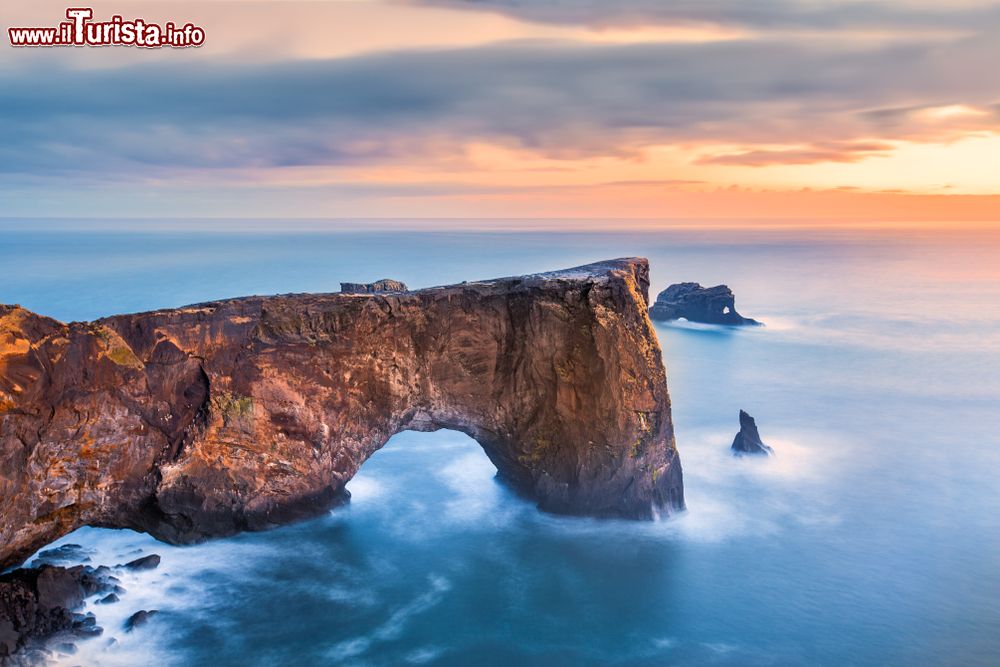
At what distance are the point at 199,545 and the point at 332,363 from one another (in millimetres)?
8521

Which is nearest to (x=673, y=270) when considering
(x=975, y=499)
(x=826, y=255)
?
(x=826, y=255)

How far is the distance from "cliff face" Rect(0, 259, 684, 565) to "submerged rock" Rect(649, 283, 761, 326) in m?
49.5

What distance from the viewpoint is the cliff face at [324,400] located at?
997 inches

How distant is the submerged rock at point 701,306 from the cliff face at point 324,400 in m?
49.5

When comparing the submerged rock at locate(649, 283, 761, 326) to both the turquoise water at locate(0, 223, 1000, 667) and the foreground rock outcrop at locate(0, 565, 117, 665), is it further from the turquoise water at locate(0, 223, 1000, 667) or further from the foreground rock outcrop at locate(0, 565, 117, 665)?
the foreground rock outcrop at locate(0, 565, 117, 665)

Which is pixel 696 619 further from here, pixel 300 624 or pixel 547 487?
pixel 300 624

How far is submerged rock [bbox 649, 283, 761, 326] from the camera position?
8044cm

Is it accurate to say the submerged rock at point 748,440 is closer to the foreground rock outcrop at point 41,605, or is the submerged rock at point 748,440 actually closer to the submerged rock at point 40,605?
the foreground rock outcrop at point 41,605

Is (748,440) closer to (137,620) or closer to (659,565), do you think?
(659,565)

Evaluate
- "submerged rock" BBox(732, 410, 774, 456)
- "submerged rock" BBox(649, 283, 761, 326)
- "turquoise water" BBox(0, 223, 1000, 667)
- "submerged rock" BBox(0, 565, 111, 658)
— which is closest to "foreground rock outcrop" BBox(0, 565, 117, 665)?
"submerged rock" BBox(0, 565, 111, 658)

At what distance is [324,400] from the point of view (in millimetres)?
29531

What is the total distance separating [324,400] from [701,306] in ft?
194

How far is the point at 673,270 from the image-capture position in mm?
133125

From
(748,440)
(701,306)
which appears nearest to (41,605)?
(748,440)
